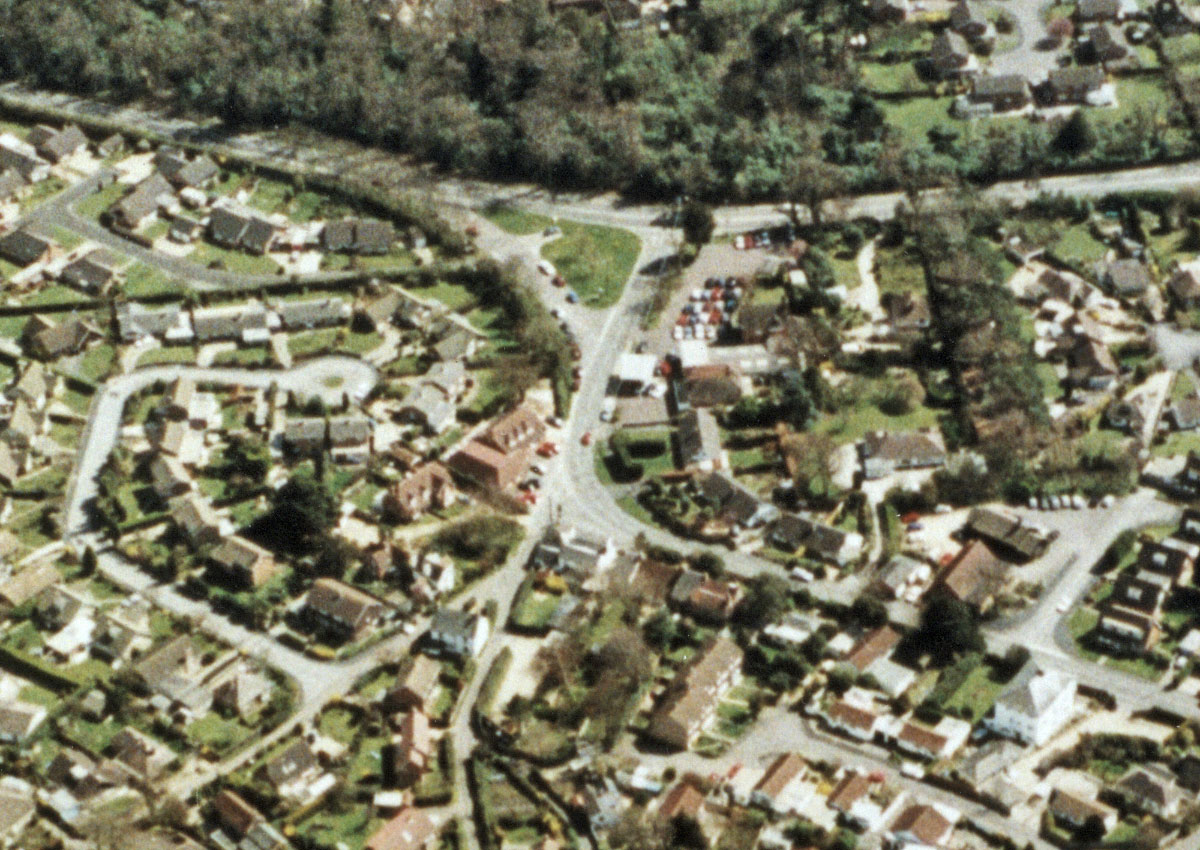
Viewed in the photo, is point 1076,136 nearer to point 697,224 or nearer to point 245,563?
point 697,224

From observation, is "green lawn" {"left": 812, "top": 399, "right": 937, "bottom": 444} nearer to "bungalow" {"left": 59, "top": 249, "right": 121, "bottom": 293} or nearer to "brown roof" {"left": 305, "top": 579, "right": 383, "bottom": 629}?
"brown roof" {"left": 305, "top": 579, "right": 383, "bottom": 629}

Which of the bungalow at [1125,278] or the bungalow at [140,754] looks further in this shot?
the bungalow at [1125,278]

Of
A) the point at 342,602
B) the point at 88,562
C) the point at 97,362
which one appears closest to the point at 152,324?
the point at 97,362

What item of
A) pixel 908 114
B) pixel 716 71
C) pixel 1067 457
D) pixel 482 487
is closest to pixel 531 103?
pixel 716 71

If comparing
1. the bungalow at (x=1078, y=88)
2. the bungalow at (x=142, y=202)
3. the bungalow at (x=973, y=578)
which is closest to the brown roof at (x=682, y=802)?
the bungalow at (x=973, y=578)

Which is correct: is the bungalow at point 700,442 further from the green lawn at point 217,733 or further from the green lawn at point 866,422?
the green lawn at point 217,733

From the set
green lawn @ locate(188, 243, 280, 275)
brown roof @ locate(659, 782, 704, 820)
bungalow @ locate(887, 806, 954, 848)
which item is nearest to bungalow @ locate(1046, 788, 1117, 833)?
bungalow @ locate(887, 806, 954, 848)
